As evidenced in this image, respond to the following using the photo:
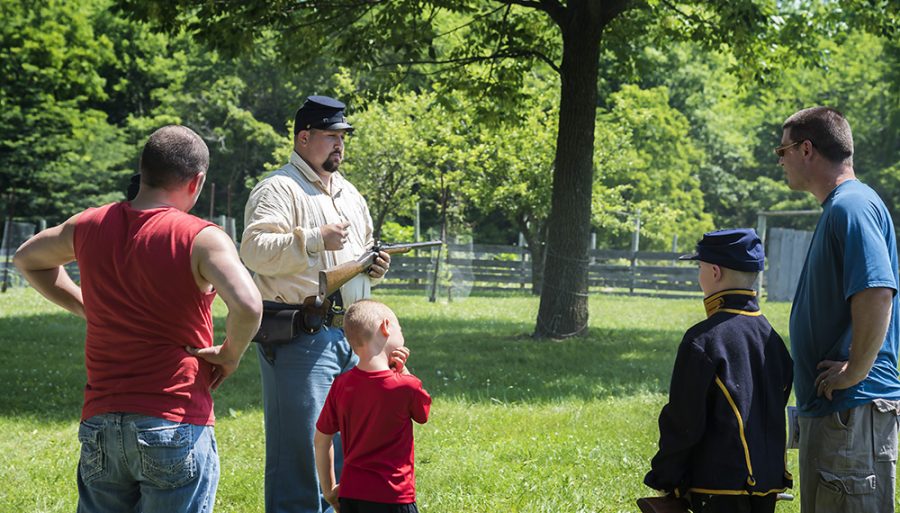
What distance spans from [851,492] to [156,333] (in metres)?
2.77

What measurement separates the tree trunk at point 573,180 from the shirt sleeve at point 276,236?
10.4 meters

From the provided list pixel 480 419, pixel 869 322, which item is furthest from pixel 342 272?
pixel 480 419

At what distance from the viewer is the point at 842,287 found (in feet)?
13.4

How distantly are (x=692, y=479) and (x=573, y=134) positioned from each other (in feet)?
37.5

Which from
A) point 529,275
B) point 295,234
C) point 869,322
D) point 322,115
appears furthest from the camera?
point 529,275

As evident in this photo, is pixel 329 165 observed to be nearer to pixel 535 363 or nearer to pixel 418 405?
pixel 418 405

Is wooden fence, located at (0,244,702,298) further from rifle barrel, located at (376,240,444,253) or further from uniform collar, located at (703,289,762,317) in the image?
uniform collar, located at (703,289,762,317)

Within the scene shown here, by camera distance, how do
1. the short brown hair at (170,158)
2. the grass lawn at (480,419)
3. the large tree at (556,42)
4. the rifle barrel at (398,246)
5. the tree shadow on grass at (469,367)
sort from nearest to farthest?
1. the short brown hair at (170,158)
2. the rifle barrel at (398,246)
3. the grass lawn at (480,419)
4. the tree shadow on grass at (469,367)
5. the large tree at (556,42)

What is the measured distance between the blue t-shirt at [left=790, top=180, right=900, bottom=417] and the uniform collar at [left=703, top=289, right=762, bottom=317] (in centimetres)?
22

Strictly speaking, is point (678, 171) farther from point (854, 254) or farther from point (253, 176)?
point (854, 254)

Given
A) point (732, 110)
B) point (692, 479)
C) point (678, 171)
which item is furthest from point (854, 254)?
point (732, 110)

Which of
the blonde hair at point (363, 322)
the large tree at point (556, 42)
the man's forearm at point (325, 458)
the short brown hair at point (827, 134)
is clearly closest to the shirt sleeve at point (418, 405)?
the blonde hair at point (363, 322)

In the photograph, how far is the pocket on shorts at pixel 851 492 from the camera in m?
4.09

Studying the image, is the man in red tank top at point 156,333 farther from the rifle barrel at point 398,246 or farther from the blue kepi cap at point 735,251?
the blue kepi cap at point 735,251
